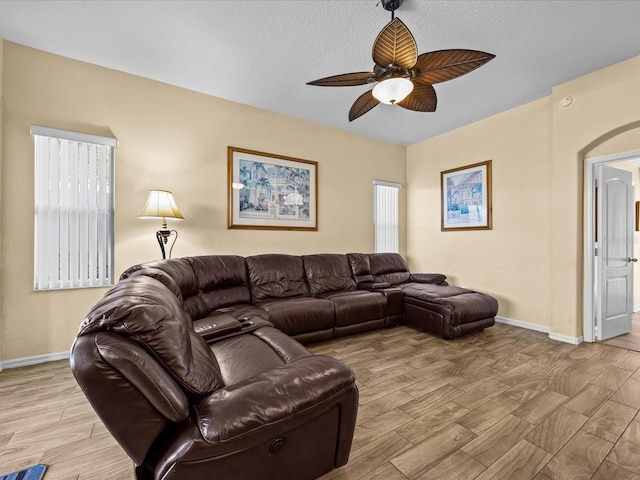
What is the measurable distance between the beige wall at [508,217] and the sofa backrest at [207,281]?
335 centimetres

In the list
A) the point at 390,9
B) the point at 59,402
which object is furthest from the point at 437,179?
the point at 59,402

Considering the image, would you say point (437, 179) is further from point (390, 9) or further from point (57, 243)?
point (57, 243)

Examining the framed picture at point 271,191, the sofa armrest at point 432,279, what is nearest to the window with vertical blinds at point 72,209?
the framed picture at point 271,191

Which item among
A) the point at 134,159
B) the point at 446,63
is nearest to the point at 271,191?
the point at 134,159

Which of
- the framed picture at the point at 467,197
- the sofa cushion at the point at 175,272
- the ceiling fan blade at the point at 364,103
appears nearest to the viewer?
the sofa cushion at the point at 175,272

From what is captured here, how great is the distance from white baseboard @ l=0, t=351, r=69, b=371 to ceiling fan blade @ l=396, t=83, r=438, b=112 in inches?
158

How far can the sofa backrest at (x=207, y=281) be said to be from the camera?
2544 millimetres

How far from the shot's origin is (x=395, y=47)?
1808mm

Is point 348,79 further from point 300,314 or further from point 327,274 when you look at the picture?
point 327,274

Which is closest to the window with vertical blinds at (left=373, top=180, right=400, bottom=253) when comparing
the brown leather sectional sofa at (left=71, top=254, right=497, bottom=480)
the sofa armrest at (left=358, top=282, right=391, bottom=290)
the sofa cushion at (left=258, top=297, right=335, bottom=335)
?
the sofa armrest at (left=358, top=282, right=391, bottom=290)

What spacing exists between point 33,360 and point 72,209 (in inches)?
57.4

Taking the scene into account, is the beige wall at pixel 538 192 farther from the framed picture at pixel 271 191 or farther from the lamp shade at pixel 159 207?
the lamp shade at pixel 159 207

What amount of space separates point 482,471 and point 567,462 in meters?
0.48

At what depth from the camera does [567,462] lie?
57.4 inches
